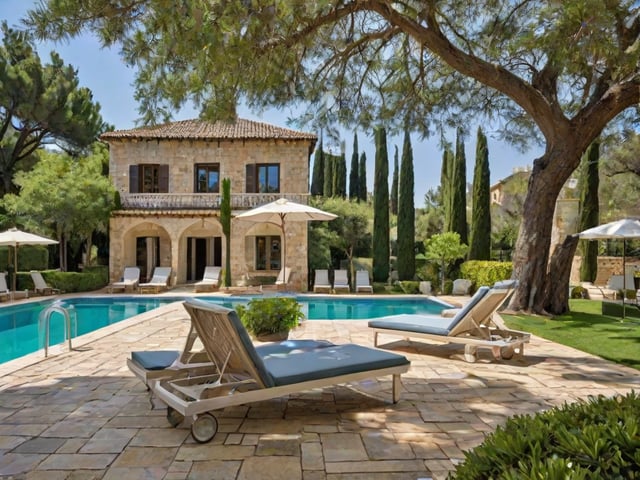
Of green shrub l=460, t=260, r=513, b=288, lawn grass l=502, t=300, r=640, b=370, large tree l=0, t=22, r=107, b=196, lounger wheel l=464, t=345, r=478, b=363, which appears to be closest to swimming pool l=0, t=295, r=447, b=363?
green shrub l=460, t=260, r=513, b=288

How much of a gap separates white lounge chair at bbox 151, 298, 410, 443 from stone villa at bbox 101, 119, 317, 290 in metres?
14.8

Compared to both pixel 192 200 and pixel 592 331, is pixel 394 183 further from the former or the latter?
pixel 592 331

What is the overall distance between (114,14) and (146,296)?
12.2 metres

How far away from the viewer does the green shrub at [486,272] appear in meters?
16.0

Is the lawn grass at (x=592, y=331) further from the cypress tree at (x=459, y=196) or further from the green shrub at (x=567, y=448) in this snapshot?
the cypress tree at (x=459, y=196)

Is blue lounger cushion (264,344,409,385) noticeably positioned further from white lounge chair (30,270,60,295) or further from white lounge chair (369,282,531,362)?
white lounge chair (30,270,60,295)

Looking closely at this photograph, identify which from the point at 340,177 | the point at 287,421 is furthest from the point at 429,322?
the point at 340,177

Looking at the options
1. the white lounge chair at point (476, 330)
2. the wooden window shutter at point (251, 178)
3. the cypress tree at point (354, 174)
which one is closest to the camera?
the white lounge chair at point (476, 330)

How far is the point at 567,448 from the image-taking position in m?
1.58

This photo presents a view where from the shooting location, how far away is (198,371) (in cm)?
418

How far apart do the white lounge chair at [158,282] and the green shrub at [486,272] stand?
11963 mm

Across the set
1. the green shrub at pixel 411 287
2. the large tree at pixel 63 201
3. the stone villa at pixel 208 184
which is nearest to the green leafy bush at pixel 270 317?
the green shrub at pixel 411 287

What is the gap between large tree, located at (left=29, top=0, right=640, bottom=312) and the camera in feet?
16.8

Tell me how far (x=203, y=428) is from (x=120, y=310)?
11.9 m
